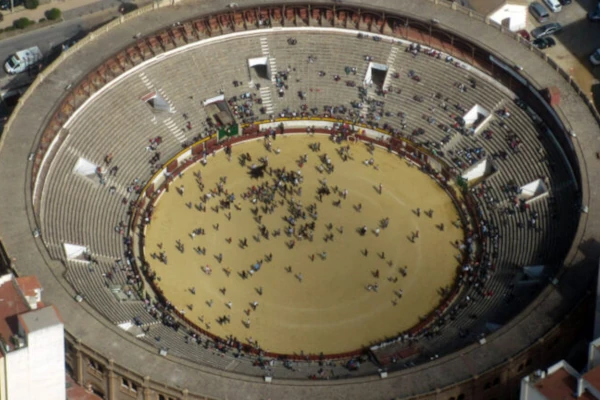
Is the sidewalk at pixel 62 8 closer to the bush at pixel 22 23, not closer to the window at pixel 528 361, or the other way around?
the bush at pixel 22 23

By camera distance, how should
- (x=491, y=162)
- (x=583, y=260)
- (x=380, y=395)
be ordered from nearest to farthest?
(x=380, y=395)
(x=583, y=260)
(x=491, y=162)

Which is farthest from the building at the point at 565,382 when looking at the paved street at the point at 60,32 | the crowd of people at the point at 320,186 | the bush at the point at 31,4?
the bush at the point at 31,4

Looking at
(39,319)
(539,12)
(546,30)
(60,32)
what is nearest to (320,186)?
(546,30)

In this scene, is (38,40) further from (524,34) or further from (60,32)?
(524,34)

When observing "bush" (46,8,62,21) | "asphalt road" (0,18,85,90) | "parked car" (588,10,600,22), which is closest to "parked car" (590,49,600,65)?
"parked car" (588,10,600,22)

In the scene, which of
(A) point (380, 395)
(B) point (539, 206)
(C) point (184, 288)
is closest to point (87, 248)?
(C) point (184, 288)

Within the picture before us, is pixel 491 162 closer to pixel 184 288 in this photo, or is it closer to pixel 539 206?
pixel 539 206

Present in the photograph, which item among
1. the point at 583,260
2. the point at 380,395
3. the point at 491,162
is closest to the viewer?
the point at 380,395
